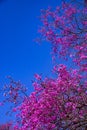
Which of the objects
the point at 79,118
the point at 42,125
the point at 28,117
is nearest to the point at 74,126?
the point at 79,118

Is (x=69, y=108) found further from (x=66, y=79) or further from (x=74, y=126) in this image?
(x=66, y=79)

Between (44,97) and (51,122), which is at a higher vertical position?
(44,97)

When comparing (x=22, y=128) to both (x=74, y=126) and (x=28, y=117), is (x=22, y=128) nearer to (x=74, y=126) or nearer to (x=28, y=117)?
(x=28, y=117)

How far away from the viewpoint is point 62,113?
13.8 metres

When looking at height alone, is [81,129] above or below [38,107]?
below

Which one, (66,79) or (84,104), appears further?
(66,79)

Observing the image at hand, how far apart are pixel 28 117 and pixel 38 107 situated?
0.73m

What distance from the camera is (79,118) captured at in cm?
1369

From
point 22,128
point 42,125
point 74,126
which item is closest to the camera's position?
point 74,126

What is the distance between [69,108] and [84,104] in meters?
0.74

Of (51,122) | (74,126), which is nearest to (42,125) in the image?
(51,122)

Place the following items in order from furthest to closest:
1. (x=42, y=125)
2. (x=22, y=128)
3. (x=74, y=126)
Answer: (x=22, y=128)
(x=42, y=125)
(x=74, y=126)

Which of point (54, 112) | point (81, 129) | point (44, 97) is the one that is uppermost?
point (44, 97)

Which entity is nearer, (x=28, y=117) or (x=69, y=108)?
(x=69, y=108)
